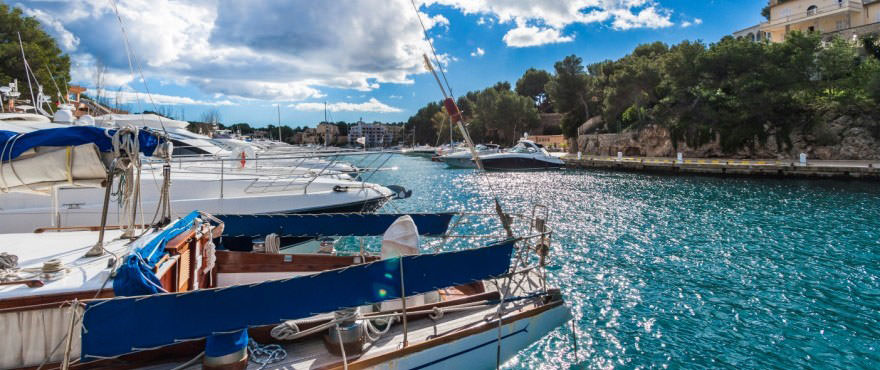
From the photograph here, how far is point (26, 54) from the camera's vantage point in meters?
29.7

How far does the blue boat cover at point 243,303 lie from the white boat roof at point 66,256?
0.65 meters

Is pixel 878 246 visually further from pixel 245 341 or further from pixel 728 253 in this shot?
pixel 245 341

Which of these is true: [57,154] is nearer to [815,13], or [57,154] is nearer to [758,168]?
[758,168]

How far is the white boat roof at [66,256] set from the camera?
4.13m

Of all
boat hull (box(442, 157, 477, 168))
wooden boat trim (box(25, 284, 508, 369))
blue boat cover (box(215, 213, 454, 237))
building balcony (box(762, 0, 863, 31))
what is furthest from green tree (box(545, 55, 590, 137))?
wooden boat trim (box(25, 284, 508, 369))

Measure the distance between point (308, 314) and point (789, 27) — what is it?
71.7 metres

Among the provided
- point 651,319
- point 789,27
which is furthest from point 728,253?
point 789,27

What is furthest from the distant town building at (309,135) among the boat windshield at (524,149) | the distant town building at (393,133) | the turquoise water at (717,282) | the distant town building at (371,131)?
the turquoise water at (717,282)

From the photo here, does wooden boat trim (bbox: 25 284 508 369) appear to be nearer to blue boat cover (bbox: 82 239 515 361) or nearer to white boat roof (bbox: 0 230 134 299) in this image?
blue boat cover (bbox: 82 239 515 361)

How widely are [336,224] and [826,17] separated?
68461 mm

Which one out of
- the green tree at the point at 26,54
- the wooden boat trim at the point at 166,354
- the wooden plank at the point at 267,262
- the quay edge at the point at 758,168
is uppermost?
the green tree at the point at 26,54

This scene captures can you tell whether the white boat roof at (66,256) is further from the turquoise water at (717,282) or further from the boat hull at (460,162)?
the boat hull at (460,162)

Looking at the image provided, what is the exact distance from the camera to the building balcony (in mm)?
50281

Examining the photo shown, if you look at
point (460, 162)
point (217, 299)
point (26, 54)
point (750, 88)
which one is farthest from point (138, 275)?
point (460, 162)
